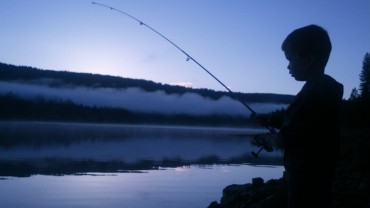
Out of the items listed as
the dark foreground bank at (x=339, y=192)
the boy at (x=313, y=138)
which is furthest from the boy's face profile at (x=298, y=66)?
the dark foreground bank at (x=339, y=192)

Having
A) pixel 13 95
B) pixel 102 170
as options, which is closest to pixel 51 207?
pixel 102 170

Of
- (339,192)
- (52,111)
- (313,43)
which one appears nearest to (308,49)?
(313,43)

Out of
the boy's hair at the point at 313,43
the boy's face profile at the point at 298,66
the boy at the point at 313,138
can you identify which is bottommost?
the boy at the point at 313,138

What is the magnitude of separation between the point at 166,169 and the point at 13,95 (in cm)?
14539

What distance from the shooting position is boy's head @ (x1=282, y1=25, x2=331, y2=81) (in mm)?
2977

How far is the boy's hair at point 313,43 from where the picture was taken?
297 cm

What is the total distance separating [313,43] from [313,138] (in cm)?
65

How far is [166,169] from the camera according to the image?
87.5 feet

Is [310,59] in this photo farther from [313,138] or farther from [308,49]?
[313,138]

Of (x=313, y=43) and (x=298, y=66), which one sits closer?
(x=313, y=43)

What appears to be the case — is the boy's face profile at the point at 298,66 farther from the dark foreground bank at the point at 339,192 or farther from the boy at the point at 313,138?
the dark foreground bank at the point at 339,192

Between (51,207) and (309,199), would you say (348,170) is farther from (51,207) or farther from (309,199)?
(309,199)

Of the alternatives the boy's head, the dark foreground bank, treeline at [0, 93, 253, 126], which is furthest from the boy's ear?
treeline at [0, 93, 253, 126]

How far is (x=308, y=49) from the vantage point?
2.99m
